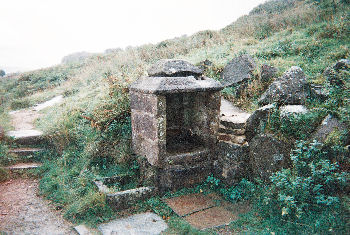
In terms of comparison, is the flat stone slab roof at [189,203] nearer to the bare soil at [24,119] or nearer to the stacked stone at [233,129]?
the stacked stone at [233,129]

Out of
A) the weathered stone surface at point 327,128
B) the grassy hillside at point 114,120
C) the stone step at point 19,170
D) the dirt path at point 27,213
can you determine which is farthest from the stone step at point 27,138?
the weathered stone surface at point 327,128

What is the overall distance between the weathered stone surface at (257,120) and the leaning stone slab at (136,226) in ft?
6.56

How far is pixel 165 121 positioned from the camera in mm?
4020

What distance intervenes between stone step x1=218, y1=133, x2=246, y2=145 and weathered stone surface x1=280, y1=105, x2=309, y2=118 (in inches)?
29.0

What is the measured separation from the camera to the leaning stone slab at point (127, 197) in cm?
381

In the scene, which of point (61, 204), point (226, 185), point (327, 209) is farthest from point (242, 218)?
point (61, 204)

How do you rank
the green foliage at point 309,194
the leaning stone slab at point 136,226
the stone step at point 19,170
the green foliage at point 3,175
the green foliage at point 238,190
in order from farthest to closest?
the stone step at point 19,170 < the green foliage at point 3,175 < the green foliage at point 238,190 < the leaning stone slab at point 136,226 < the green foliage at point 309,194

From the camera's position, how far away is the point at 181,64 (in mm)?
4480

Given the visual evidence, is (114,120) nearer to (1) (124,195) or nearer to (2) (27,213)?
(1) (124,195)

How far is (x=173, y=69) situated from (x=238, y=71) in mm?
2700

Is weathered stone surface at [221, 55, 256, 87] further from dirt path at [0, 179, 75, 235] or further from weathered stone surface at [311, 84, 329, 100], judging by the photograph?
dirt path at [0, 179, 75, 235]

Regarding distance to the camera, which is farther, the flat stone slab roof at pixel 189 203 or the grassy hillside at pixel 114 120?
the grassy hillside at pixel 114 120

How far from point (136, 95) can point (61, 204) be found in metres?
2.30

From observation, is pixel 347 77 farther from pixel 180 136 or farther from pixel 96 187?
pixel 96 187
